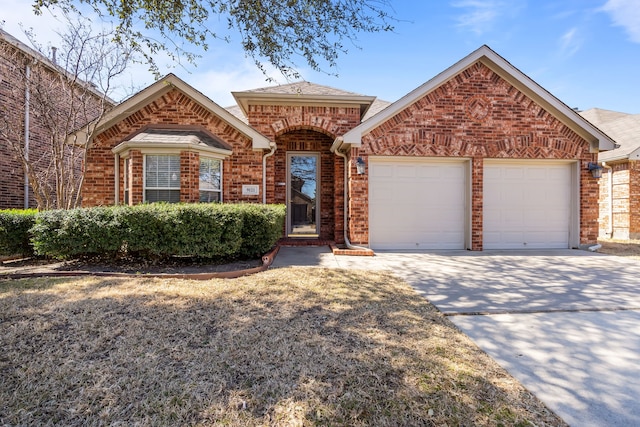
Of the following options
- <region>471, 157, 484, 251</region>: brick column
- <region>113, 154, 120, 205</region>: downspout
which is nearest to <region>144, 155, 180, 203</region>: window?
<region>113, 154, 120, 205</region>: downspout

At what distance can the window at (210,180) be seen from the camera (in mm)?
8578

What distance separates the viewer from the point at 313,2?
467 cm

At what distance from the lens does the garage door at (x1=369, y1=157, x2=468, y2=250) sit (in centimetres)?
877

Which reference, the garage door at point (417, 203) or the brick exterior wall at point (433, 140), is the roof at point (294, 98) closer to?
the brick exterior wall at point (433, 140)

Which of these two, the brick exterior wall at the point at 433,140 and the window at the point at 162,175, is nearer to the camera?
the window at the point at 162,175

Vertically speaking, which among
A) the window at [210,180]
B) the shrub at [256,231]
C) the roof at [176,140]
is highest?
A: the roof at [176,140]

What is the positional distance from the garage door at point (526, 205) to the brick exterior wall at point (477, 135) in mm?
367

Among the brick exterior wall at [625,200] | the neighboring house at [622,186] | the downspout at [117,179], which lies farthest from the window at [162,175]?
the brick exterior wall at [625,200]

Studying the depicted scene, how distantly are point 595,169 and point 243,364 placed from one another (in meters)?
10.8

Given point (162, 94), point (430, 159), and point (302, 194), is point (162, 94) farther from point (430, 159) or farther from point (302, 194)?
point (430, 159)

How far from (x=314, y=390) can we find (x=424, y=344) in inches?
51.0

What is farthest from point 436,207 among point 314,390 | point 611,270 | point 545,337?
point 314,390

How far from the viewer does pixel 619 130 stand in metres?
13.7

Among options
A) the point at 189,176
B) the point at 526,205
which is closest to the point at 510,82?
the point at 526,205
